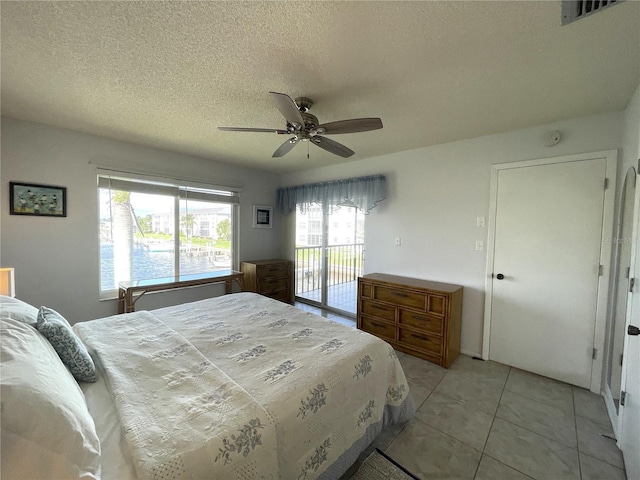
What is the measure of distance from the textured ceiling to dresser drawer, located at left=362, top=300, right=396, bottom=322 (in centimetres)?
199

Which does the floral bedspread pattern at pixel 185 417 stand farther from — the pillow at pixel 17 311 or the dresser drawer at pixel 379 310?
the dresser drawer at pixel 379 310

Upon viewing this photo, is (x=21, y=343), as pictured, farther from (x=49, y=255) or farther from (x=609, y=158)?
(x=609, y=158)

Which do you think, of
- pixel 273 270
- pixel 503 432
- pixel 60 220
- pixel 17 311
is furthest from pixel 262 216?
pixel 503 432

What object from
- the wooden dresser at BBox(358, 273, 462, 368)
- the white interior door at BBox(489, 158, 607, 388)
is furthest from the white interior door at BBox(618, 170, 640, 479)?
the wooden dresser at BBox(358, 273, 462, 368)

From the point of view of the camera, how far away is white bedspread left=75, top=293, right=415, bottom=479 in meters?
0.93

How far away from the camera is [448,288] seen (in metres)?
2.75

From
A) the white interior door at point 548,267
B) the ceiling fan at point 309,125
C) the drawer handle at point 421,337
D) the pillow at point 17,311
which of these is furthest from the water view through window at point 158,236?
the white interior door at point 548,267

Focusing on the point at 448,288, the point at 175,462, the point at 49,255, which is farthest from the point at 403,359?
the point at 49,255

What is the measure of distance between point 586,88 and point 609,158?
2.44 feet

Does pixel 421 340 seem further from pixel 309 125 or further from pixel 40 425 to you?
pixel 40 425

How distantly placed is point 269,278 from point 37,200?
9.12ft

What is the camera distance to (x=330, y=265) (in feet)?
14.5

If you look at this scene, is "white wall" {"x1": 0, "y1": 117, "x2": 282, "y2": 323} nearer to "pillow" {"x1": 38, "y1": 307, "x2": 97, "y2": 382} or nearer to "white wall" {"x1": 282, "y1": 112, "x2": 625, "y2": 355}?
"pillow" {"x1": 38, "y1": 307, "x2": 97, "y2": 382}

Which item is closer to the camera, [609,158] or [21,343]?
[21,343]
